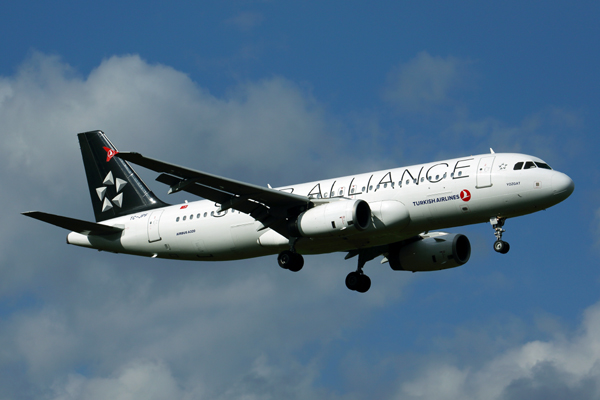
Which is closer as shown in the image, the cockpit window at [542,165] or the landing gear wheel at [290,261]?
the cockpit window at [542,165]

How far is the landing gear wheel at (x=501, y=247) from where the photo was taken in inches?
1300

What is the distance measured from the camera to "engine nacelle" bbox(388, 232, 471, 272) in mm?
39619

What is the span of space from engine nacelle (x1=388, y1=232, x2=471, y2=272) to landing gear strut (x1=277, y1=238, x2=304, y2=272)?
655 cm

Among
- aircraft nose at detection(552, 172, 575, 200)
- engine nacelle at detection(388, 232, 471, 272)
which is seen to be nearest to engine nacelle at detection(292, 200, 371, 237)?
engine nacelle at detection(388, 232, 471, 272)

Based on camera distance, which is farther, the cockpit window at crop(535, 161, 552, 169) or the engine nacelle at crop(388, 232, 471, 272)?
the engine nacelle at crop(388, 232, 471, 272)

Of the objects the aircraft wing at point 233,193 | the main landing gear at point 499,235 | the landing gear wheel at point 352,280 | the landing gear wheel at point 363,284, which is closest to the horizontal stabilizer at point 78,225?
the aircraft wing at point 233,193

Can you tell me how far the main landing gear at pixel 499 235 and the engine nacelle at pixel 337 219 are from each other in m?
5.33

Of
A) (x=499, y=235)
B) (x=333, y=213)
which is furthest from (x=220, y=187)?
(x=499, y=235)

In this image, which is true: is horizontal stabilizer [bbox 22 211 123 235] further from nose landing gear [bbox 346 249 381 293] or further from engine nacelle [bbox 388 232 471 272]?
engine nacelle [bbox 388 232 471 272]

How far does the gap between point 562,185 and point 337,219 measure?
9.39 m

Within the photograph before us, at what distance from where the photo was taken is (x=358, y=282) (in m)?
40.3

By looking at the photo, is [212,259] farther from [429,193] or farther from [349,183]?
[429,193]

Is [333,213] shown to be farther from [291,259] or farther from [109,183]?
[109,183]

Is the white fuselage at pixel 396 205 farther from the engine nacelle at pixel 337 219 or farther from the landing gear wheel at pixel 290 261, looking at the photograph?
the landing gear wheel at pixel 290 261
